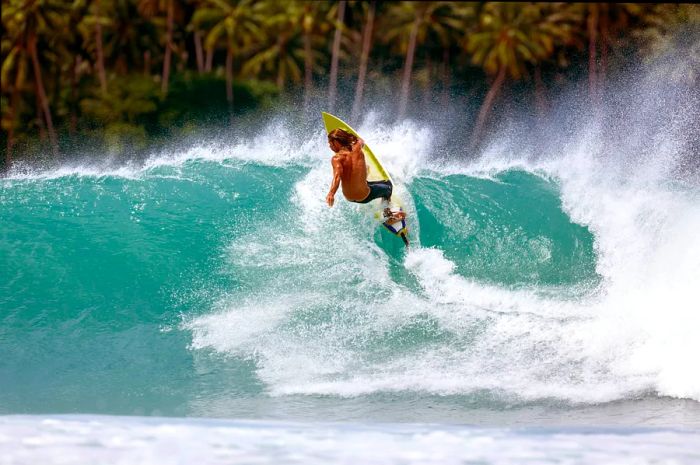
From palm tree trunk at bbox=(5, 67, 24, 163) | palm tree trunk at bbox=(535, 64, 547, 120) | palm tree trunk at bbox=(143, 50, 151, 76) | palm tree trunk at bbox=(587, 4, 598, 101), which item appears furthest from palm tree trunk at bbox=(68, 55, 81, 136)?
palm tree trunk at bbox=(587, 4, 598, 101)

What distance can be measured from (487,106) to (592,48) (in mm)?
4081

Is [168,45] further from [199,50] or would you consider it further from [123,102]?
[123,102]

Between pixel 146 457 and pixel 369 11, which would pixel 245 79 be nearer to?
pixel 369 11

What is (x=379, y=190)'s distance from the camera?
8.45m

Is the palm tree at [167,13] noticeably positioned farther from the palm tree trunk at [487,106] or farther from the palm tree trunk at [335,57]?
the palm tree trunk at [487,106]

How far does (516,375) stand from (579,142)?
462 centimetres

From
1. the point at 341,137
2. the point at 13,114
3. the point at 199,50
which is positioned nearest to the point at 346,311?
the point at 341,137

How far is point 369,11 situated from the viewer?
3534 cm

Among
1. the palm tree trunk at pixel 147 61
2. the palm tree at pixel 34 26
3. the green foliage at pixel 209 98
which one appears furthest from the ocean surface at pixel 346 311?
the palm tree trunk at pixel 147 61

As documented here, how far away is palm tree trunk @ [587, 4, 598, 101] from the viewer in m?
32.1

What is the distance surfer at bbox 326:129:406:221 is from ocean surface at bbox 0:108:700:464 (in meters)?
0.45

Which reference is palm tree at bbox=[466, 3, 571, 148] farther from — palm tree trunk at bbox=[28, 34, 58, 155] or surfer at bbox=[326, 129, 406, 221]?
surfer at bbox=[326, 129, 406, 221]

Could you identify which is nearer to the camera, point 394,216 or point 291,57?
point 394,216

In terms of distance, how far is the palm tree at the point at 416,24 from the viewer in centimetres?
3447
